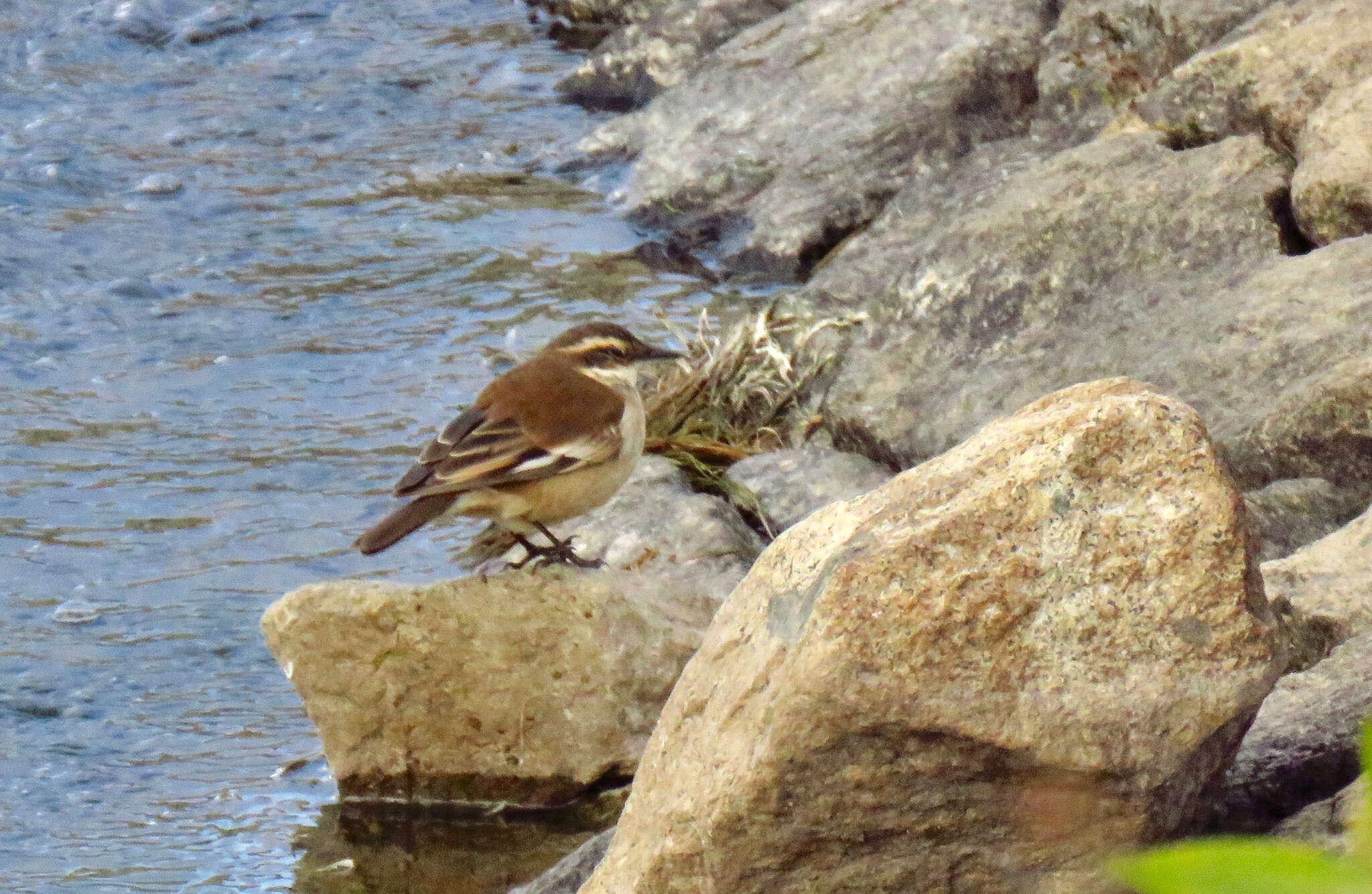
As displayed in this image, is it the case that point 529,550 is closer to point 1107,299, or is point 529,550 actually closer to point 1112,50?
point 1107,299

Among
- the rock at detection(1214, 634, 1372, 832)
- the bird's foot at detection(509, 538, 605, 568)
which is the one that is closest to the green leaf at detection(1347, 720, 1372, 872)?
the rock at detection(1214, 634, 1372, 832)

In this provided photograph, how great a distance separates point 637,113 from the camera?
11.6 metres

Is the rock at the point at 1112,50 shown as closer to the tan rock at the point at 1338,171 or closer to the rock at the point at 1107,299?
the rock at the point at 1107,299

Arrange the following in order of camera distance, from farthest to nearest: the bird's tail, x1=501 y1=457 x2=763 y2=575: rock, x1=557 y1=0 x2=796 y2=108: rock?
x1=557 y1=0 x2=796 y2=108: rock < x1=501 y1=457 x2=763 y2=575: rock < the bird's tail

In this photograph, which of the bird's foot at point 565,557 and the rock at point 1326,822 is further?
the bird's foot at point 565,557

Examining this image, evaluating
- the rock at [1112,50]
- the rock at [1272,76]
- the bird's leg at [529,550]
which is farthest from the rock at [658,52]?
the bird's leg at [529,550]

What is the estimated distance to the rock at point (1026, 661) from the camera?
10.6ft

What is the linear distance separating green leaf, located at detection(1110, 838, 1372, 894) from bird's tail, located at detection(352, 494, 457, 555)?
466 cm

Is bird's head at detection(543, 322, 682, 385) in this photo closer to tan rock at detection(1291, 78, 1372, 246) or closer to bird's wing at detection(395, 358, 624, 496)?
bird's wing at detection(395, 358, 624, 496)

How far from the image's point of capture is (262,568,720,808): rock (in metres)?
5.79

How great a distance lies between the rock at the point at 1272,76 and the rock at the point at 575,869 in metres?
4.06

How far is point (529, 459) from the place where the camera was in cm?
586

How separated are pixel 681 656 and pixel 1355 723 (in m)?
2.53

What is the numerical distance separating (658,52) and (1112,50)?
425 cm
